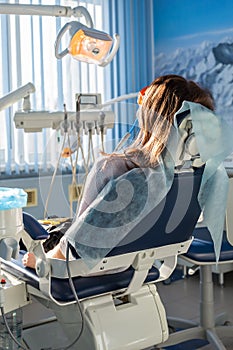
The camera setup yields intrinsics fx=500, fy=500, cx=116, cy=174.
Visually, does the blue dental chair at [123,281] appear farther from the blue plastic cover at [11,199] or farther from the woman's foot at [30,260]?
the blue plastic cover at [11,199]

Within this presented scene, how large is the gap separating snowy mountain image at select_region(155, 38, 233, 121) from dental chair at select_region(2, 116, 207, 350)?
5.68ft

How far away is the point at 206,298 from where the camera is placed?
2.23 m

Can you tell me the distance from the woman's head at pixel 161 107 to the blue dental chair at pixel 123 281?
122 mm

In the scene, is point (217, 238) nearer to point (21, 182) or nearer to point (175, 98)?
point (175, 98)

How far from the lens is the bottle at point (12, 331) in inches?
77.5

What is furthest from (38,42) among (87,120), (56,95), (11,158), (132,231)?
(132,231)

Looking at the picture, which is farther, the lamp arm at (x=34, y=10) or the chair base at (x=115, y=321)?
the lamp arm at (x=34, y=10)

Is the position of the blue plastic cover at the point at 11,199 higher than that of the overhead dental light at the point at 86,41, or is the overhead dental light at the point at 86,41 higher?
the overhead dental light at the point at 86,41

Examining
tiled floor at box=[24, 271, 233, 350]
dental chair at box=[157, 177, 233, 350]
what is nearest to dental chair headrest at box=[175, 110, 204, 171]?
dental chair at box=[157, 177, 233, 350]

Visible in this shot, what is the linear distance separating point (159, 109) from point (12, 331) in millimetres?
1138

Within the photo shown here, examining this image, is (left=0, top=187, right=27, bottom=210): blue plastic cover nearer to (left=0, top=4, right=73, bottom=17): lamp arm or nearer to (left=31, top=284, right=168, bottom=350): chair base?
(left=31, top=284, right=168, bottom=350): chair base

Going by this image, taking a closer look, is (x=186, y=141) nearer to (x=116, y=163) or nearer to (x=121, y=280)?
(x=116, y=163)

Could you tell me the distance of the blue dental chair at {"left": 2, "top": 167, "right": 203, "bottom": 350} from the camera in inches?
56.3

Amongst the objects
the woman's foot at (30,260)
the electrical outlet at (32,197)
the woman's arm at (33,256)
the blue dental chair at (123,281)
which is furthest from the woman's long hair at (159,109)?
the electrical outlet at (32,197)
